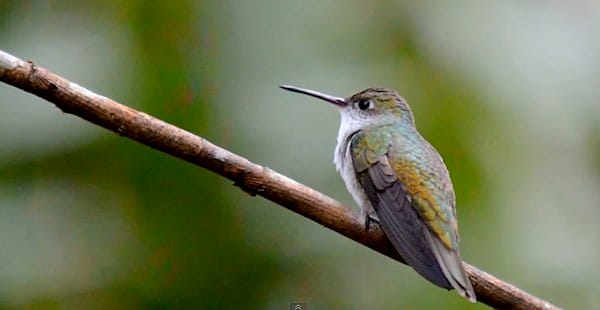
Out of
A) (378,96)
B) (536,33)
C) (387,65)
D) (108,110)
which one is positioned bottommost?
(108,110)

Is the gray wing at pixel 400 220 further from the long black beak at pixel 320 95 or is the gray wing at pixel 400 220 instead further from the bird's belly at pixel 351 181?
the long black beak at pixel 320 95

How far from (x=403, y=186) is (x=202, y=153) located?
1011mm

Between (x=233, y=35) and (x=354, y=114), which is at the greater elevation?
(x=233, y=35)

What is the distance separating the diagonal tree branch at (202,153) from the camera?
3.02m

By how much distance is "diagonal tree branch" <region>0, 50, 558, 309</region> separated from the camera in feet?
9.92

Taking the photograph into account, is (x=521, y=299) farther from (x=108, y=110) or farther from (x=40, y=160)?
(x=40, y=160)

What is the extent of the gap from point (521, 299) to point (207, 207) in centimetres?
151

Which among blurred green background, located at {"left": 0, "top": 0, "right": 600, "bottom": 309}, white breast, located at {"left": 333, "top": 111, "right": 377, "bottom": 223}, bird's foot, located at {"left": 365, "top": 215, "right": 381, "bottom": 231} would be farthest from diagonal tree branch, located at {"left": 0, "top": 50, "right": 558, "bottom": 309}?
blurred green background, located at {"left": 0, "top": 0, "right": 600, "bottom": 309}

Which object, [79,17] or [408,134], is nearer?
[408,134]

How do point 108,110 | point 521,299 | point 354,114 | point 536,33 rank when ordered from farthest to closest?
1. point 536,33
2. point 354,114
3. point 521,299
4. point 108,110

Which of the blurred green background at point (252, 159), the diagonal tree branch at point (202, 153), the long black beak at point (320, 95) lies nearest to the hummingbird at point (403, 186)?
the long black beak at point (320, 95)

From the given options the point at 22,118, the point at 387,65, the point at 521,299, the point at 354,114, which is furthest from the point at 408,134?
the point at 22,118

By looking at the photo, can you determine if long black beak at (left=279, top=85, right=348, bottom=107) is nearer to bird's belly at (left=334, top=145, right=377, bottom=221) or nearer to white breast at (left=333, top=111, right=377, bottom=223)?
white breast at (left=333, top=111, right=377, bottom=223)

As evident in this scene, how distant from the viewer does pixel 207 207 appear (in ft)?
14.3
